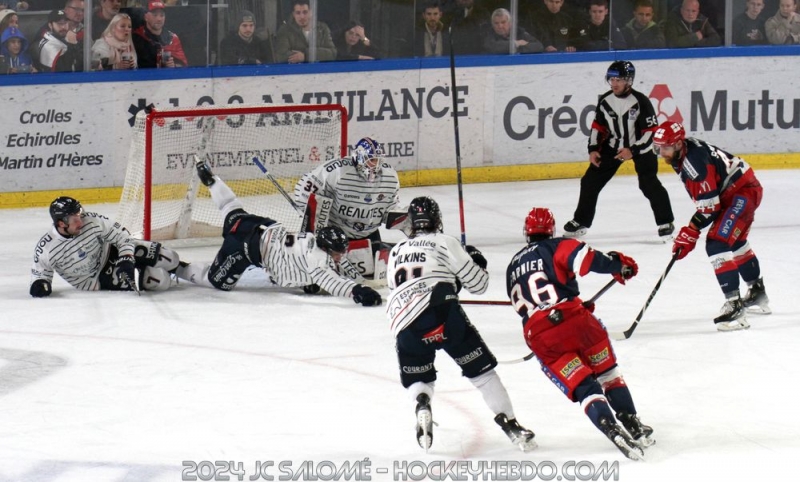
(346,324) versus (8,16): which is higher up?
(8,16)

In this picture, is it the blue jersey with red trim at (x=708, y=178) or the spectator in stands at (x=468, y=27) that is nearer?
the blue jersey with red trim at (x=708, y=178)

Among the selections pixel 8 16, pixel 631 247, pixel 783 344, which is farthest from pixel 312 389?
pixel 8 16

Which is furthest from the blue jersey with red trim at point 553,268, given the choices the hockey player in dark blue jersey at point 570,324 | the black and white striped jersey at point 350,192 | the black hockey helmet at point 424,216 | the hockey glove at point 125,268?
Answer: the hockey glove at point 125,268

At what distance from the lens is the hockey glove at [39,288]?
7.20 meters

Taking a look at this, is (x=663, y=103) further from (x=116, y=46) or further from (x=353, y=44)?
(x=116, y=46)

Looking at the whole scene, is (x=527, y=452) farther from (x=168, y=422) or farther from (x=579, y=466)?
(x=168, y=422)

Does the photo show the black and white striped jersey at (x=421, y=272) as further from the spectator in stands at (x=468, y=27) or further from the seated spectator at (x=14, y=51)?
the spectator in stands at (x=468, y=27)

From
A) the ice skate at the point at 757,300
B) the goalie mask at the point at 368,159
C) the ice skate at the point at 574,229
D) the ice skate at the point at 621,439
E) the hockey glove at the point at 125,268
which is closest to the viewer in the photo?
the ice skate at the point at 621,439

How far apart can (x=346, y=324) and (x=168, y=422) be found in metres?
1.68

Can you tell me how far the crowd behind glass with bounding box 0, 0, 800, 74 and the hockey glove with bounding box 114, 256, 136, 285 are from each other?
8.42 ft

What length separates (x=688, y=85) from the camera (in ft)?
36.1

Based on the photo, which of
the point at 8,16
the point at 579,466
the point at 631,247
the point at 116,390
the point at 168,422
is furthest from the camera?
the point at 8,16

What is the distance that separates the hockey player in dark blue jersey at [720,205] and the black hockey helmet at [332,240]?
1668 millimetres

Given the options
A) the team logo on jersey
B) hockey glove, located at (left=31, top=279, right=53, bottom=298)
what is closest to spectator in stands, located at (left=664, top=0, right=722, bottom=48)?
the team logo on jersey
